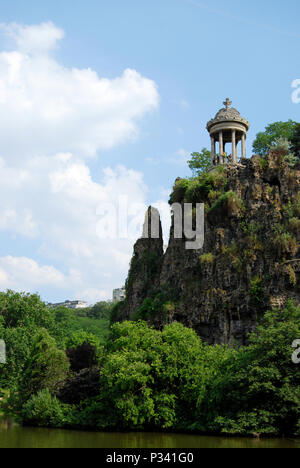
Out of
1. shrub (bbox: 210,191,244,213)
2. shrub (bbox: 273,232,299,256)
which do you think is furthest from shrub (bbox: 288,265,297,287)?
shrub (bbox: 210,191,244,213)

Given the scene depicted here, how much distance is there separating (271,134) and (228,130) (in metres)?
5.16

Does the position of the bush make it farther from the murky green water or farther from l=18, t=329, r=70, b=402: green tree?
the murky green water

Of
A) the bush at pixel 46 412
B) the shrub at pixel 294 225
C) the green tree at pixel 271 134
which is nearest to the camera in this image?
the bush at pixel 46 412

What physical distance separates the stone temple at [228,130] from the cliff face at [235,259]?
357 centimetres

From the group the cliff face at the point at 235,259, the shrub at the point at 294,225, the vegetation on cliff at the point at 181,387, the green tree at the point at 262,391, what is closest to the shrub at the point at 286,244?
the cliff face at the point at 235,259

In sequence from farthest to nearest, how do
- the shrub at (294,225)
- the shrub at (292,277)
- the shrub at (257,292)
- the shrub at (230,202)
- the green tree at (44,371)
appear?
the shrub at (230,202) < the green tree at (44,371) < the shrub at (294,225) < the shrub at (257,292) < the shrub at (292,277)

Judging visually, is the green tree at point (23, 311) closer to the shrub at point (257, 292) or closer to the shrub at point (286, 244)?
the shrub at point (257, 292)

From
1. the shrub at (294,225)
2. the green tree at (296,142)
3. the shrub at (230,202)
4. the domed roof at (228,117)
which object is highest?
the domed roof at (228,117)

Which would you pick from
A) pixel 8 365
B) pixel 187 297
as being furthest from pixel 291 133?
pixel 8 365

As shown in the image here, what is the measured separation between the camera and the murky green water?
1738 centimetres

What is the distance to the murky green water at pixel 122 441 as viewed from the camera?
17.4m

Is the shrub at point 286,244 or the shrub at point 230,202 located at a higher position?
the shrub at point 230,202

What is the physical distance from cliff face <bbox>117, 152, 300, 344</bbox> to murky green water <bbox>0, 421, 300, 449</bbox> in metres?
8.80

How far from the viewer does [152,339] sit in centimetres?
2391
